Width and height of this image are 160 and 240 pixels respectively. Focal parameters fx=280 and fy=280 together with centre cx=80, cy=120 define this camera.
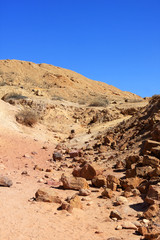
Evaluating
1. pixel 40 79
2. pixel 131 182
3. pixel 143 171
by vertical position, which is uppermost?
pixel 40 79

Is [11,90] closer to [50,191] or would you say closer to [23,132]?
[23,132]

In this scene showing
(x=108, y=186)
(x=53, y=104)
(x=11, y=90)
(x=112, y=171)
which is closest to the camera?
(x=108, y=186)

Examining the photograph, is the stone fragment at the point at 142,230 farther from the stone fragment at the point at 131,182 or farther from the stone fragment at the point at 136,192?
the stone fragment at the point at 131,182

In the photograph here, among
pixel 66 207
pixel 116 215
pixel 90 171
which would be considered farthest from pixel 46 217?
pixel 90 171

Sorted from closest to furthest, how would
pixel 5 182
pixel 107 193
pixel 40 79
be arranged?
pixel 107 193
pixel 5 182
pixel 40 79

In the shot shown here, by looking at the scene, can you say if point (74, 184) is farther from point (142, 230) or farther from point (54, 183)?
point (142, 230)

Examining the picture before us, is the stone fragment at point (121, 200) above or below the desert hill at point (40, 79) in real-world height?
below

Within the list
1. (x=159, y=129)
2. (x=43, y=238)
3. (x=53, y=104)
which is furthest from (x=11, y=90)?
(x=43, y=238)

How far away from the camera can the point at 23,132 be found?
43.4 feet

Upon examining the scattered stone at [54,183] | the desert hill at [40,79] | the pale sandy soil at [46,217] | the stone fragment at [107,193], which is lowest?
the pale sandy soil at [46,217]

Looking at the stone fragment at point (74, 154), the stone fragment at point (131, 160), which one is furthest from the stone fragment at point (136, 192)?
the stone fragment at point (74, 154)

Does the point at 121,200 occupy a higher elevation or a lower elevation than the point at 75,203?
higher

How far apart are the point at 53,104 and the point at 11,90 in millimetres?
4234

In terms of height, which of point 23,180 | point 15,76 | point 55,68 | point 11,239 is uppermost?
point 55,68
